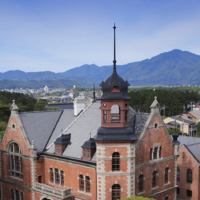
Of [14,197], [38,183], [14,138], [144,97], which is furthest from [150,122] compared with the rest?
[144,97]

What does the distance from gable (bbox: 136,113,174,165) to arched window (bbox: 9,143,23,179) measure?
17.5m

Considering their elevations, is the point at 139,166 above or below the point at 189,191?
above

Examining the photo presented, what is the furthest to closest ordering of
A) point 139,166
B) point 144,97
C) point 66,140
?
point 144,97 < point 66,140 < point 139,166

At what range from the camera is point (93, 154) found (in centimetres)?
2914

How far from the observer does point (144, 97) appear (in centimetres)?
13775

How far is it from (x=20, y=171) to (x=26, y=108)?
236ft

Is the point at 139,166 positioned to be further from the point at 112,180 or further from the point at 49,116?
the point at 49,116

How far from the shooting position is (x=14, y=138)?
36.4 meters

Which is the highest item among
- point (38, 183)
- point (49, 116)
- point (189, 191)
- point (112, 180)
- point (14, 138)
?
point (49, 116)

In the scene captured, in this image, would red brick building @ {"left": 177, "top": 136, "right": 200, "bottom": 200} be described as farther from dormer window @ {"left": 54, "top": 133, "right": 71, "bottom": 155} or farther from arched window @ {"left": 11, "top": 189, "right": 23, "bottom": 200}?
arched window @ {"left": 11, "top": 189, "right": 23, "bottom": 200}

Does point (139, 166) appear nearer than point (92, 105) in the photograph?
Yes

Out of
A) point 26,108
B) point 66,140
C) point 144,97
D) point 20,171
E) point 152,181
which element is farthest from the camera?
point 144,97

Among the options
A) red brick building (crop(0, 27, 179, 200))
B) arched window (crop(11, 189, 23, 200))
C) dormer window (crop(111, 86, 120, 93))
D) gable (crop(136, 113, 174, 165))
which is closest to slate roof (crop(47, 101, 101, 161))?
red brick building (crop(0, 27, 179, 200))

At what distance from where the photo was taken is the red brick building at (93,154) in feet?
88.6
